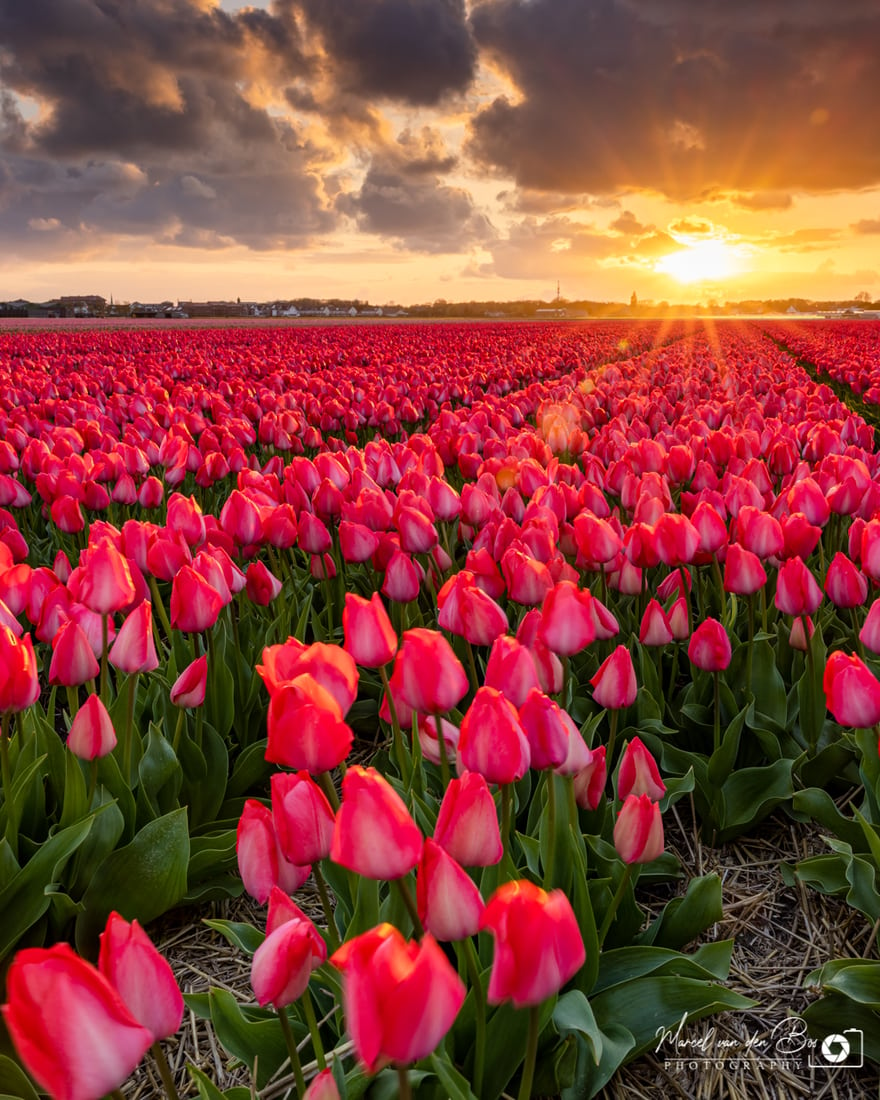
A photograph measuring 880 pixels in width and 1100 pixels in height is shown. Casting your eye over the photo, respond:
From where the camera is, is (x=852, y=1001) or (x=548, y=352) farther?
(x=548, y=352)

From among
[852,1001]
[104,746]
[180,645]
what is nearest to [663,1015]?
[852,1001]

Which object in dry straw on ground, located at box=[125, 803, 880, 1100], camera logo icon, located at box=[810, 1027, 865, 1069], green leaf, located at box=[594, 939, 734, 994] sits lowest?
dry straw on ground, located at box=[125, 803, 880, 1100]

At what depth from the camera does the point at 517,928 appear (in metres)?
0.93

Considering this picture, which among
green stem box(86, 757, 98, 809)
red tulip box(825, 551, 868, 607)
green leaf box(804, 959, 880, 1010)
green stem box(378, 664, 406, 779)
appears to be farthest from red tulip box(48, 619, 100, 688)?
red tulip box(825, 551, 868, 607)

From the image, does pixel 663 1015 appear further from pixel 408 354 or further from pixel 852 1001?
pixel 408 354

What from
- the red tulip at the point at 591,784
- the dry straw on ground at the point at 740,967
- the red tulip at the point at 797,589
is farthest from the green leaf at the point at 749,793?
the red tulip at the point at 591,784

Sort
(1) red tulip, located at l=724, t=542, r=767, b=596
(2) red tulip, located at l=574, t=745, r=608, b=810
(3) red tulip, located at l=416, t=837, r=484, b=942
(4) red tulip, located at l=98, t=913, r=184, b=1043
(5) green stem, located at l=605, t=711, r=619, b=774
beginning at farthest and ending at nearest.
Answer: (1) red tulip, located at l=724, t=542, r=767, b=596 → (5) green stem, located at l=605, t=711, r=619, b=774 → (2) red tulip, located at l=574, t=745, r=608, b=810 → (3) red tulip, located at l=416, t=837, r=484, b=942 → (4) red tulip, located at l=98, t=913, r=184, b=1043

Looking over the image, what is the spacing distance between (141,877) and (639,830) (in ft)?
4.38

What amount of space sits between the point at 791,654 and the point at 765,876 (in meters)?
0.96

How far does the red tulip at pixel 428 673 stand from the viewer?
146cm

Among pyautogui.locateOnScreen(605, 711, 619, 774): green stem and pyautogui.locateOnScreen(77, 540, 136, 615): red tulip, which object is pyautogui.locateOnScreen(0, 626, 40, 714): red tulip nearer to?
pyautogui.locateOnScreen(77, 540, 136, 615): red tulip

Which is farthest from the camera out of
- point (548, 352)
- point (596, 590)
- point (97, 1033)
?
point (548, 352)

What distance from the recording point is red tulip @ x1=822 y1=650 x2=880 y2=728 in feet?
5.51

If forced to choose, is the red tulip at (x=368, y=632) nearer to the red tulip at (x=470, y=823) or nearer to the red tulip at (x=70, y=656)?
the red tulip at (x=470, y=823)
